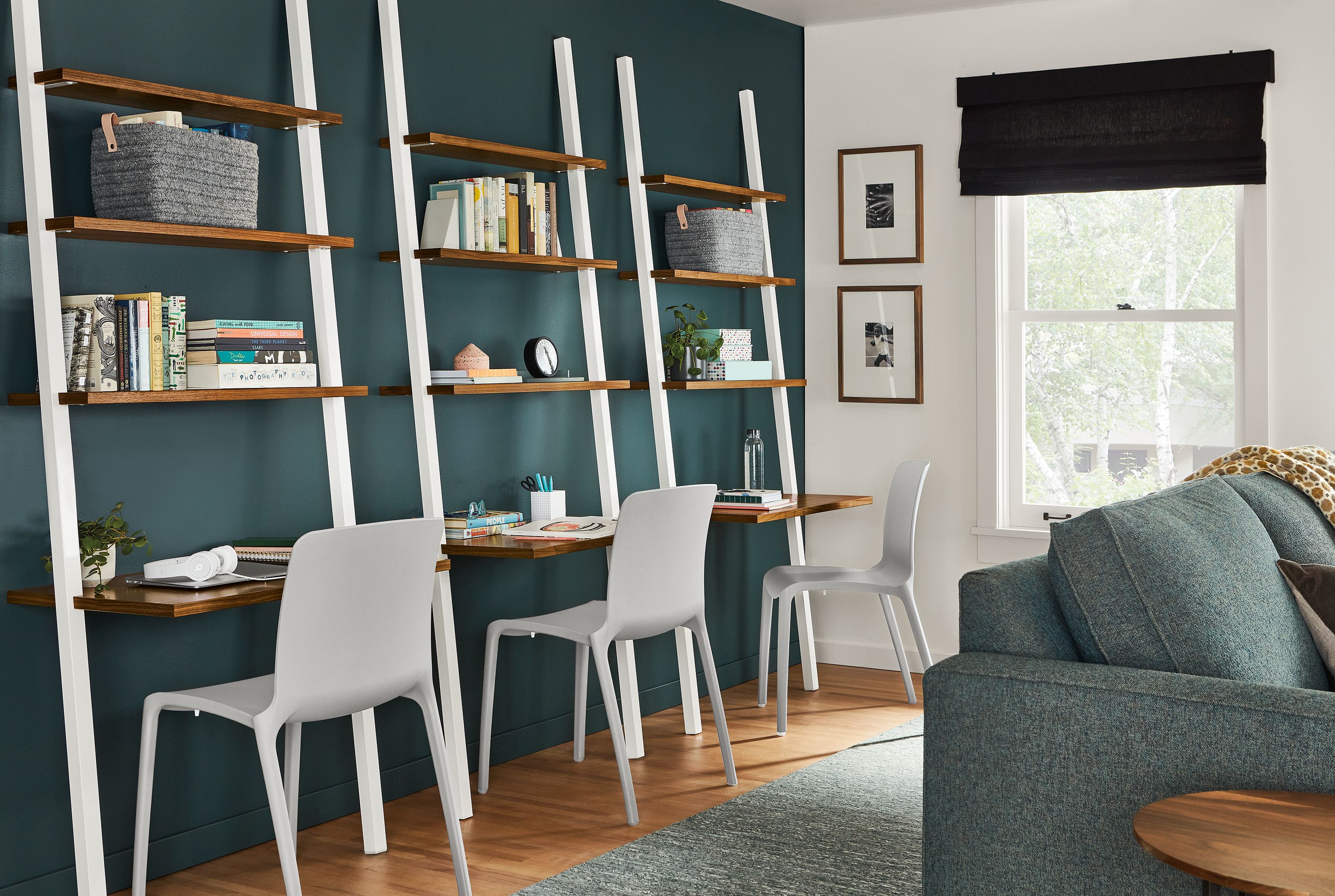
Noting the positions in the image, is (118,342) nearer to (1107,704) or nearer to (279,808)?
(279,808)

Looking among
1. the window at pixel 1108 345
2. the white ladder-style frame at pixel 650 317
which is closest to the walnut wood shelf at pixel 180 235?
the white ladder-style frame at pixel 650 317

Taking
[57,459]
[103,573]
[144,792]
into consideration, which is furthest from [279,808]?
[57,459]

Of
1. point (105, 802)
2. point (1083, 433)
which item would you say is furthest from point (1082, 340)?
point (105, 802)

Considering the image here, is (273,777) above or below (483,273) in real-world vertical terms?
below

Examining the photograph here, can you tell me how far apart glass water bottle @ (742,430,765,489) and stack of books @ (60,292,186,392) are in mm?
2471

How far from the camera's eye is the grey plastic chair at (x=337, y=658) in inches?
107

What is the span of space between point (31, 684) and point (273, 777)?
67cm

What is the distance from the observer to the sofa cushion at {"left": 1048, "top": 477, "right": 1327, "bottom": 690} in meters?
2.27

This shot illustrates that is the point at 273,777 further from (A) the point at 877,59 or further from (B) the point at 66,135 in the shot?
(A) the point at 877,59

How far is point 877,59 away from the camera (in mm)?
5426

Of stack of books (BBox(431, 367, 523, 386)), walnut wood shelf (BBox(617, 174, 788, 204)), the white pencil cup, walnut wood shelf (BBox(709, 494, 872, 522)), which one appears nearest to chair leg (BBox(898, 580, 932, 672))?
walnut wood shelf (BBox(709, 494, 872, 522))

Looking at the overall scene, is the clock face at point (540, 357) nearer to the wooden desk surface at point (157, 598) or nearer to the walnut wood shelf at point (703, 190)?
the walnut wood shelf at point (703, 190)

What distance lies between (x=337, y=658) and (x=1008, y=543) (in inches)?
123

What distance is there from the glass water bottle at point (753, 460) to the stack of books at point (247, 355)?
207 cm
